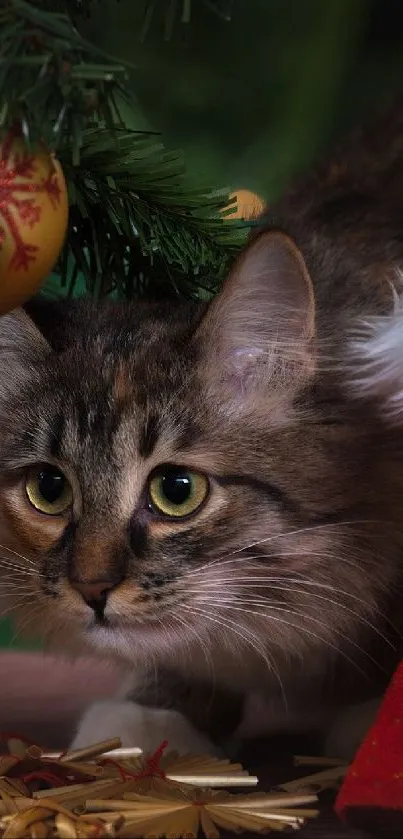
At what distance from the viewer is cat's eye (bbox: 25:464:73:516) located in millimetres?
872

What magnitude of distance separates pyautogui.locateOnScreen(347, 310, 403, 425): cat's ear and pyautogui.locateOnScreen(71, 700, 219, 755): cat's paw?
44cm

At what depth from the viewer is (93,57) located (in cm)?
67

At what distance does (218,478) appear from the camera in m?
0.85

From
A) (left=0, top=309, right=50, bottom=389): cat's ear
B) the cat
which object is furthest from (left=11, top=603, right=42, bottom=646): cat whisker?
(left=0, top=309, right=50, bottom=389): cat's ear

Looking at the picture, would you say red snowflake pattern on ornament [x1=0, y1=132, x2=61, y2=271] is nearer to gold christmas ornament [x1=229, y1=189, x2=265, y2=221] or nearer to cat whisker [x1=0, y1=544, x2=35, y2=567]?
cat whisker [x1=0, y1=544, x2=35, y2=567]

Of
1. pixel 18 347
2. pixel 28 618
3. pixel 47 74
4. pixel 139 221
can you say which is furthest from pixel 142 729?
pixel 47 74

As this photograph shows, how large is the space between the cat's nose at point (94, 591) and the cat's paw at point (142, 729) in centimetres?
28

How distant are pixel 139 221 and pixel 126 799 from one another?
1.60 feet

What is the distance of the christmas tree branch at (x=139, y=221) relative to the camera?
0.82 m

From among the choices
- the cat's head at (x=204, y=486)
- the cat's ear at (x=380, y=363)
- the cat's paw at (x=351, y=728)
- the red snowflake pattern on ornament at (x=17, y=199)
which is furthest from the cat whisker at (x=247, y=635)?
the red snowflake pattern on ornament at (x=17, y=199)

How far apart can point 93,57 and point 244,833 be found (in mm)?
589

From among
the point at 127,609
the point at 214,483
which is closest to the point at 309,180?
the point at 214,483

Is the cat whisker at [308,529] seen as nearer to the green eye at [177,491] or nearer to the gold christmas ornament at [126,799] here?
the green eye at [177,491]

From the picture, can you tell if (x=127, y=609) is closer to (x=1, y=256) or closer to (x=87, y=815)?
(x=87, y=815)
